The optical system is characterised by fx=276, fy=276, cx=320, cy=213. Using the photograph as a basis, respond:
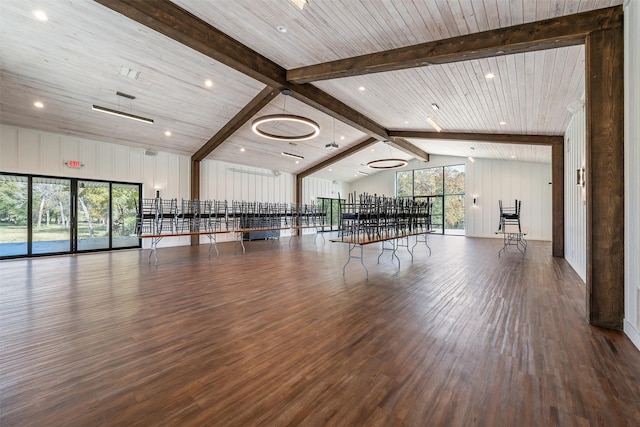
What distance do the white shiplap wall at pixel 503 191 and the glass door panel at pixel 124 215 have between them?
13.1 meters

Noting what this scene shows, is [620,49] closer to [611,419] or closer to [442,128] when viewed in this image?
[611,419]

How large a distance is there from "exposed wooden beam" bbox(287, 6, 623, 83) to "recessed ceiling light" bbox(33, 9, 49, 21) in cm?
425

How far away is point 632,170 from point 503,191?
1116 cm

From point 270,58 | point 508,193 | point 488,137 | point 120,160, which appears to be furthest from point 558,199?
point 120,160

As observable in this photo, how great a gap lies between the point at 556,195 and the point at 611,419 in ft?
25.7

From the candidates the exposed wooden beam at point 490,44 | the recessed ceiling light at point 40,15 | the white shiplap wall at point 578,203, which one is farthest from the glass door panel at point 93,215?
the white shiplap wall at point 578,203

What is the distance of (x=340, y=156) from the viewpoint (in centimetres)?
1280

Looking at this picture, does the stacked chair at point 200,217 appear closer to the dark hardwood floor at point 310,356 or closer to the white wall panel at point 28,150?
the white wall panel at point 28,150

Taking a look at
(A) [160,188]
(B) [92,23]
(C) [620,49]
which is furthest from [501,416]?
(A) [160,188]

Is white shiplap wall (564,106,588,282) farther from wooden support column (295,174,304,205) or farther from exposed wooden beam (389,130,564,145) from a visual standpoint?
wooden support column (295,174,304,205)

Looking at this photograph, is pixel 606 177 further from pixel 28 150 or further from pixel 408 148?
pixel 28 150

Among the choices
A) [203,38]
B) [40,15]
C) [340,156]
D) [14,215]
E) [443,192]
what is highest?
[40,15]

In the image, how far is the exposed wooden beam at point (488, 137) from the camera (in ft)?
24.6

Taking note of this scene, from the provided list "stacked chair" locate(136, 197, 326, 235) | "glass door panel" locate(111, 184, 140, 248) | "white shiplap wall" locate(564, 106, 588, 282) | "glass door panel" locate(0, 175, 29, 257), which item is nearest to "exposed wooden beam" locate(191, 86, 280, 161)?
"stacked chair" locate(136, 197, 326, 235)
